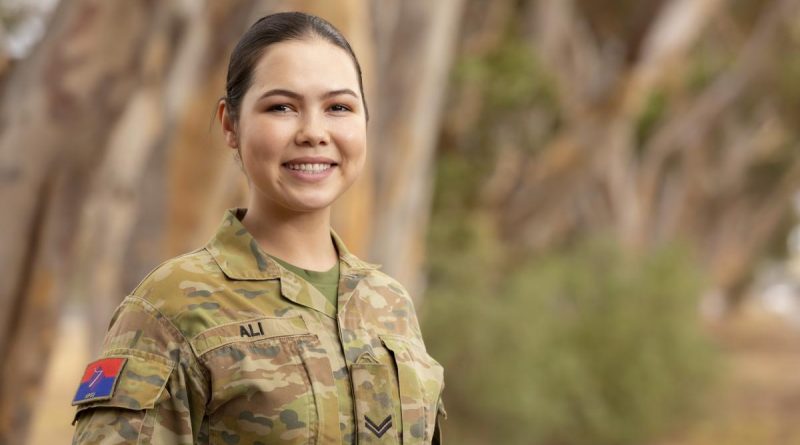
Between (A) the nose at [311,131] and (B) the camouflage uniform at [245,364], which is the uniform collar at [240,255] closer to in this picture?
(B) the camouflage uniform at [245,364]

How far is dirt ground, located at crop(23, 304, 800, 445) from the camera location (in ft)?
46.2

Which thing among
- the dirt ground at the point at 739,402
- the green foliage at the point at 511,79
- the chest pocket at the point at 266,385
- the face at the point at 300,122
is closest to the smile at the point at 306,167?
the face at the point at 300,122

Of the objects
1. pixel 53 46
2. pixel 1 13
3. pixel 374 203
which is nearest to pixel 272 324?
pixel 53 46

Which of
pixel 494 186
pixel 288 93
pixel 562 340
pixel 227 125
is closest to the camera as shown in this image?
pixel 288 93

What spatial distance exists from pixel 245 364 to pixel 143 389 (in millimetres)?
127

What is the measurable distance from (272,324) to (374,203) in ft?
21.3

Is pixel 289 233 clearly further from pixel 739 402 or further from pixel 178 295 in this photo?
pixel 739 402

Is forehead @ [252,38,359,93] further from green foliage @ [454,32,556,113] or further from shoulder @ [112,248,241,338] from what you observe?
green foliage @ [454,32,556,113]

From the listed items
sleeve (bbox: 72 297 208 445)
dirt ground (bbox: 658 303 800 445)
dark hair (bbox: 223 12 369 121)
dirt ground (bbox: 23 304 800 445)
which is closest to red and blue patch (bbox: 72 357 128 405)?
sleeve (bbox: 72 297 208 445)

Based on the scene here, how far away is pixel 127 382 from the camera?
1524 millimetres

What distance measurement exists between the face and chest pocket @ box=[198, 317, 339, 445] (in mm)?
189

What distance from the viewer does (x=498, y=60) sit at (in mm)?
13664

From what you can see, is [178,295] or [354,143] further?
[354,143]

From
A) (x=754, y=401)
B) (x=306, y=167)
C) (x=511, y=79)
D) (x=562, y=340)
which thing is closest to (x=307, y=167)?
(x=306, y=167)
